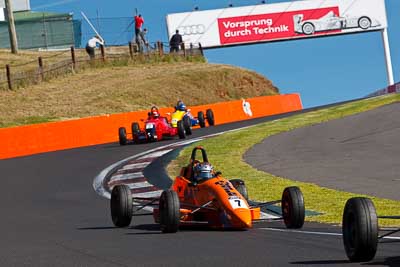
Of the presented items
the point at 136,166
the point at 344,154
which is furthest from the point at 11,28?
the point at 344,154

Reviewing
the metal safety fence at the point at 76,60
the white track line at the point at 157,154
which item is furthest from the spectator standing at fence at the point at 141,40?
the white track line at the point at 157,154

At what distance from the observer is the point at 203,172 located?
13172 millimetres

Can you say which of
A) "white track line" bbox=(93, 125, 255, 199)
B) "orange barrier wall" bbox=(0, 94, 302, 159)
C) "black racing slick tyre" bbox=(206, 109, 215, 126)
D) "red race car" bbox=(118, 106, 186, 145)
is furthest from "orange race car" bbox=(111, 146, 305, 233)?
"black racing slick tyre" bbox=(206, 109, 215, 126)

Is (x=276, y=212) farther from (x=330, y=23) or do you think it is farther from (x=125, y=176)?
(x=330, y=23)

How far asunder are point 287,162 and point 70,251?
11.9 metres

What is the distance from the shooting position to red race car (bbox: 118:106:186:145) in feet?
105

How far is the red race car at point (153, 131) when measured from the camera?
32.1 metres

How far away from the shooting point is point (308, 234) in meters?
11.7

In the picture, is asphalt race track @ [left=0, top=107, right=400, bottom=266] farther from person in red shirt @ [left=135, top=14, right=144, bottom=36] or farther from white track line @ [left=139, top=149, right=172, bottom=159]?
person in red shirt @ [left=135, top=14, right=144, bottom=36]

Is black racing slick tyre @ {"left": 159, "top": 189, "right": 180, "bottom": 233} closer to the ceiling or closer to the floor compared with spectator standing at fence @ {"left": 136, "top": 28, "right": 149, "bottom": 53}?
closer to the floor

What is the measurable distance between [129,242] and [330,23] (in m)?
64.4

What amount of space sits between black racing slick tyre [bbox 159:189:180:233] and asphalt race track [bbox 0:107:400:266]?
0.49 ft

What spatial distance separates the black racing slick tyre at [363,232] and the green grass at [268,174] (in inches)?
169

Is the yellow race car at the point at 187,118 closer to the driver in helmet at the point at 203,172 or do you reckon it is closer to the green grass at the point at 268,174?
the green grass at the point at 268,174
